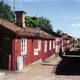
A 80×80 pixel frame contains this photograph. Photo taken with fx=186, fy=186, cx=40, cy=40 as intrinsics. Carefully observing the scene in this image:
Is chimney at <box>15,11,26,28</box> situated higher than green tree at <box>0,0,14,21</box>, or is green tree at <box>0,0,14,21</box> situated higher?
green tree at <box>0,0,14,21</box>

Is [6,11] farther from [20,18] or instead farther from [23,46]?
[23,46]

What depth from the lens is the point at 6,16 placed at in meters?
73.8

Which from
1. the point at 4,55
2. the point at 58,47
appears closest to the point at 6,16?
the point at 58,47

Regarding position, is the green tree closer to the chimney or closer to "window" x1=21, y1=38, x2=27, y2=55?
the chimney

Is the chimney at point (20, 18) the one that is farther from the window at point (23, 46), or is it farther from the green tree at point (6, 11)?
the green tree at point (6, 11)

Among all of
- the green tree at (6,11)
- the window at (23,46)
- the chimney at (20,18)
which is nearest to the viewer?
the window at (23,46)

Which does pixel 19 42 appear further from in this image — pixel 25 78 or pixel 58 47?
pixel 58 47

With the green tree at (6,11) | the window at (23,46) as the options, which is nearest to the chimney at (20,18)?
the window at (23,46)

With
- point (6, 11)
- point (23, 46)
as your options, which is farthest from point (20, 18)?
point (6, 11)

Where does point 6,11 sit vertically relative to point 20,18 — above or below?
above

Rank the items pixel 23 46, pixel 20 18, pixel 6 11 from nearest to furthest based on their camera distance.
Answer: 1. pixel 23 46
2. pixel 20 18
3. pixel 6 11

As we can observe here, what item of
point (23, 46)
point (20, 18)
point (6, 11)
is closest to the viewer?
point (23, 46)

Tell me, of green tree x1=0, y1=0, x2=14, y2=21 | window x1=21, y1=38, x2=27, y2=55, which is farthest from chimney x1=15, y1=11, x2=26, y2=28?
green tree x1=0, y1=0, x2=14, y2=21

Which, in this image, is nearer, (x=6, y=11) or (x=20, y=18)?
(x=20, y=18)
